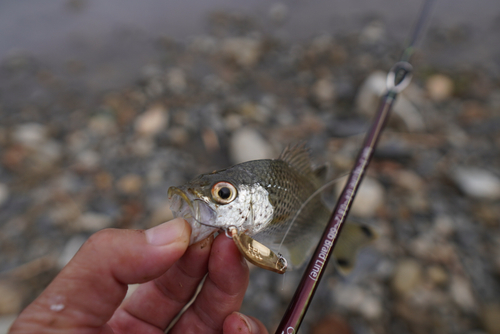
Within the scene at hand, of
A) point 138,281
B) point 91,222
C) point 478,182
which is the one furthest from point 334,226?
point 478,182

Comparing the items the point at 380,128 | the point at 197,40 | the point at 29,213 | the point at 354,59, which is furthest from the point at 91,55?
the point at 380,128

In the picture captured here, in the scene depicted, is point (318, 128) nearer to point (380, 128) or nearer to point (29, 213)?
point (380, 128)

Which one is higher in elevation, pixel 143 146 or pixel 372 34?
pixel 372 34

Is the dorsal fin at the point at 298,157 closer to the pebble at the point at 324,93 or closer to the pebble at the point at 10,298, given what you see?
the pebble at the point at 10,298

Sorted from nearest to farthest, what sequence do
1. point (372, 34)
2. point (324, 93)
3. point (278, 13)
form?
point (324, 93), point (372, 34), point (278, 13)

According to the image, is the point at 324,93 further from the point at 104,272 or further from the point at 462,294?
the point at 104,272

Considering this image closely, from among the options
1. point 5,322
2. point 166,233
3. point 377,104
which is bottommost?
point 5,322

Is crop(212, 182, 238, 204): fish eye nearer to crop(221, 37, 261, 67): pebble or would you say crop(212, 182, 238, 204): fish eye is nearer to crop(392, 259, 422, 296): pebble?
crop(392, 259, 422, 296): pebble

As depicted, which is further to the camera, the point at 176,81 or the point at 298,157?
the point at 176,81
